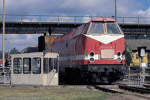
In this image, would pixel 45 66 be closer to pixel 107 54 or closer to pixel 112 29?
pixel 107 54

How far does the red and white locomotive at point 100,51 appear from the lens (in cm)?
2044

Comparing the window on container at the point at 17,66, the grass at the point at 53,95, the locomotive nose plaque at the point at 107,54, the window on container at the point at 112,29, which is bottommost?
the grass at the point at 53,95

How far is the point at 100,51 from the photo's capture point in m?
20.5

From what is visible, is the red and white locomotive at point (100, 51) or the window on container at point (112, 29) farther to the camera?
the window on container at point (112, 29)

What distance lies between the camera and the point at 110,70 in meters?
20.7

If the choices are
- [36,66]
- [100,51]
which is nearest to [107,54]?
[100,51]

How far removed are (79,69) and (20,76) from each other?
3840 mm

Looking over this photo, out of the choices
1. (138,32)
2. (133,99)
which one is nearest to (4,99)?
(133,99)

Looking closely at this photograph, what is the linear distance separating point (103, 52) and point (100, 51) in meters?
0.20

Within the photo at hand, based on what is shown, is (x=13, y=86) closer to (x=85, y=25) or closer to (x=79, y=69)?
(x=79, y=69)

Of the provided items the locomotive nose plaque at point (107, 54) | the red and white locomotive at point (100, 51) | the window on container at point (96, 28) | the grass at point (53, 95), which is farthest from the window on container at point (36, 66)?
the grass at point (53, 95)

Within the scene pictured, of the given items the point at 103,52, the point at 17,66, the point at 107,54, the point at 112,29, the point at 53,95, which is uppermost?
the point at 112,29

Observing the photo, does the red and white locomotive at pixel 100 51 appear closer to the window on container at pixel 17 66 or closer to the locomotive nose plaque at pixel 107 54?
the locomotive nose plaque at pixel 107 54

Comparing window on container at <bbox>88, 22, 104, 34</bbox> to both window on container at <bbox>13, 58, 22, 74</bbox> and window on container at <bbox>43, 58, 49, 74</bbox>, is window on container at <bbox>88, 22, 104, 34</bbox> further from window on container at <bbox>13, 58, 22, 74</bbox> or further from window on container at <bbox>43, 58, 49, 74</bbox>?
window on container at <bbox>13, 58, 22, 74</bbox>
